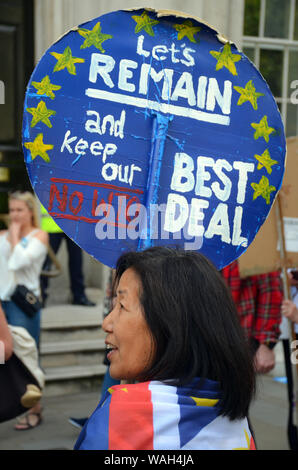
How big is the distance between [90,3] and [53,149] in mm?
4606

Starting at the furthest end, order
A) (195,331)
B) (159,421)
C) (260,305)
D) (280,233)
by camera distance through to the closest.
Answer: (260,305) → (280,233) → (195,331) → (159,421)

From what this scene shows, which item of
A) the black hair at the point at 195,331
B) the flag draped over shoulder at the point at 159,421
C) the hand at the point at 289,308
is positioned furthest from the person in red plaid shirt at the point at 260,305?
the flag draped over shoulder at the point at 159,421

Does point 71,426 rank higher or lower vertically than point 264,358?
lower

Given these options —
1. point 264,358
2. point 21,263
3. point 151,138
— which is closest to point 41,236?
point 21,263

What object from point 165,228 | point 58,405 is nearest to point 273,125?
point 165,228

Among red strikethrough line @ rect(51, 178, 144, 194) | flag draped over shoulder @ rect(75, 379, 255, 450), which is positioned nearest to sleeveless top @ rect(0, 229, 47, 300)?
red strikethrough line @ rect(51, 178, 144, 194)

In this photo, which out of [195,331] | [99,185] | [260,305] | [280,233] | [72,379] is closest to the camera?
[195,331]

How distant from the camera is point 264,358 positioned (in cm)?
366

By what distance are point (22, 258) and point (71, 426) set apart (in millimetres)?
1313

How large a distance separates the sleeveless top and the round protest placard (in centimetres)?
280

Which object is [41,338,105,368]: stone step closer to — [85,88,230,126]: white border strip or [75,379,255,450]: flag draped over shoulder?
[85,88,230,126]: white border strip

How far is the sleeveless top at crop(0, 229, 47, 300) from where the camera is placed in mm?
4637

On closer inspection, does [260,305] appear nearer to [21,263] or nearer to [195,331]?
[21,263]

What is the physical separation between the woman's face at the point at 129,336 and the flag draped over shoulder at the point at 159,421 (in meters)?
0.10
